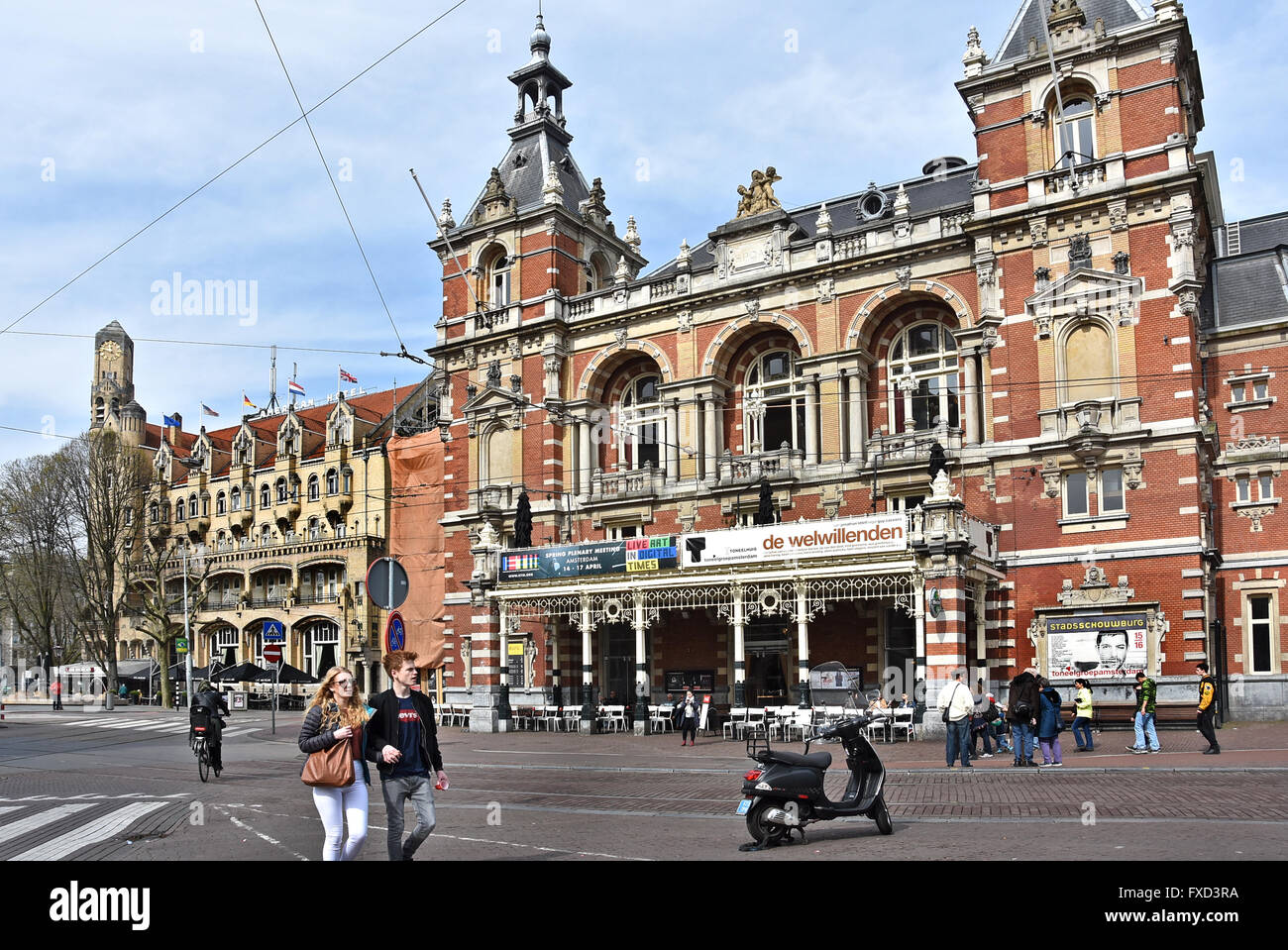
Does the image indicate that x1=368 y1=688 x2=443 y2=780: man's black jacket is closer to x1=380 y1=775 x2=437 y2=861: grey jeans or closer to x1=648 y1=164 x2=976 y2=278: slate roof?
x1=380 y1=775 x2=437 y2=861: grey jeans

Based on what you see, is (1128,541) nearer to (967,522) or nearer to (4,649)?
(967,522)

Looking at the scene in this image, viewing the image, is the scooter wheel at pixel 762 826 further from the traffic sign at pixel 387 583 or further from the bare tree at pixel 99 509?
the bare tree at pixel 99 509

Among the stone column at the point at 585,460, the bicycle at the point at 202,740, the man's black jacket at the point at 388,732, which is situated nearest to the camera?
the man's black jacket at the point at 388,732

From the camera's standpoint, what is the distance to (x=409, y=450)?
44.4 metres

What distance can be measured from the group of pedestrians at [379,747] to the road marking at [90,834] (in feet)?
11.8

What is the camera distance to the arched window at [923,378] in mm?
31906

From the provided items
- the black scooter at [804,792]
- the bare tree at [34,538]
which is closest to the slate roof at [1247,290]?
the black scooter at [804,792]

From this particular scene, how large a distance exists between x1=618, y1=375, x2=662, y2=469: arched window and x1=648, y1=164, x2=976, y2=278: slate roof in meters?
3.88

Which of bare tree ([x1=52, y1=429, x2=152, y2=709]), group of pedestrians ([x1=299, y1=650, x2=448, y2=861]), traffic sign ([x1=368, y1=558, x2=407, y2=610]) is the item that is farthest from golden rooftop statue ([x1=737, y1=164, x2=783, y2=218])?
bare tree ([x1=52, y1=429, x2=152, y2=709])

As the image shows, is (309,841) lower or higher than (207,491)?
lower

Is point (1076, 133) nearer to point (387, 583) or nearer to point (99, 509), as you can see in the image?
point (387, 583)

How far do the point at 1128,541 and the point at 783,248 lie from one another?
13337 millimetres

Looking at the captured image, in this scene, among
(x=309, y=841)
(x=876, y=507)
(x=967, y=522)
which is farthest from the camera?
(x=876, y=507)
